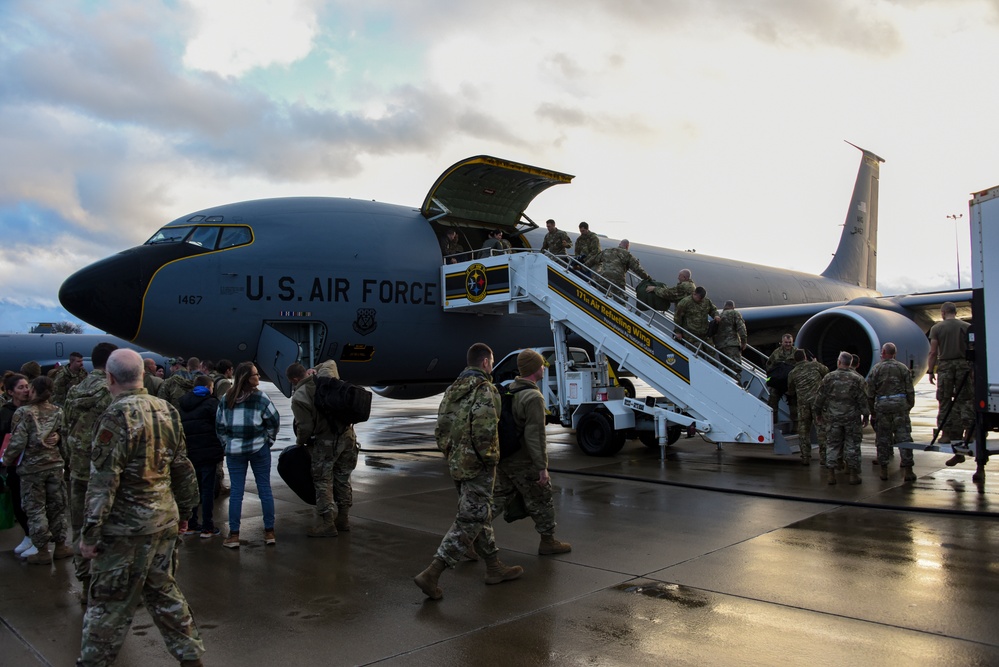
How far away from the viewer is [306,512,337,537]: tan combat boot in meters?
6.36

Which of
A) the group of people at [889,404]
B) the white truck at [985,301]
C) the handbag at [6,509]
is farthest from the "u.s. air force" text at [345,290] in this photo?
the white truck at [985,301]

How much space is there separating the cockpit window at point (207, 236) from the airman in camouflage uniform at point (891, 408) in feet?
28.2

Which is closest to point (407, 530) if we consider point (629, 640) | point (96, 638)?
point (629, 640)

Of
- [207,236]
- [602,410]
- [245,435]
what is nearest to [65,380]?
[207,236]

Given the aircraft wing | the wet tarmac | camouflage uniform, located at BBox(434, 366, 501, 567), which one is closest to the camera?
the wet tarmac

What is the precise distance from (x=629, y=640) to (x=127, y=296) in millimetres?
8455

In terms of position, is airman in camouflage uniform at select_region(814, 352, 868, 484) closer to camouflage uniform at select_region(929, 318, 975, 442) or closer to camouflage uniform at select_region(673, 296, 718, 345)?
camouflage uniform at select_region(929, 318, 975, 442)

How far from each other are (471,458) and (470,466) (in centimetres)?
5

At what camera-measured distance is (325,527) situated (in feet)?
20.9

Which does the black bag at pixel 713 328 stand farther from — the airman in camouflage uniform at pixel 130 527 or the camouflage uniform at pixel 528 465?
the airman in camouflage uniform at pixel 130 527

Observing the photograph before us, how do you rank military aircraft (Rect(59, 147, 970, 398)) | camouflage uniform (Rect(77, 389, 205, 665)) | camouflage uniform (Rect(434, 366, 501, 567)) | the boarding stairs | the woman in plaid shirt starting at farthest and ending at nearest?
military aircraft (Rect(59, 147, 970, 398)), the boarding stairs, the woman in plaid shirt, camouflage uniform (Rect(434, 366, 501, 567)), camouflage uniform (Rect(77, 389, 205, 665))

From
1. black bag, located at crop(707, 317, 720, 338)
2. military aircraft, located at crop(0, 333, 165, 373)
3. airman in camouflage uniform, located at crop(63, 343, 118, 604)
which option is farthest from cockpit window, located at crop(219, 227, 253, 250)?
military aircraft, located at crop(0, 333, 165, 373)

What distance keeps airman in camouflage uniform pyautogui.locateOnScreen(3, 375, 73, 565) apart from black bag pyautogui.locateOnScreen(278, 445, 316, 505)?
1.69 meters

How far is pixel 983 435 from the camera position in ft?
24.3
